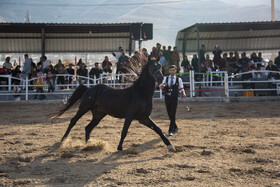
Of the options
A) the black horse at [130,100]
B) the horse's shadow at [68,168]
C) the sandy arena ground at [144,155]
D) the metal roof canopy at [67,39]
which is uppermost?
the metal roof canopy at [67,39]

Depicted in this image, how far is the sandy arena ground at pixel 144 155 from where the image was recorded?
4.55 m

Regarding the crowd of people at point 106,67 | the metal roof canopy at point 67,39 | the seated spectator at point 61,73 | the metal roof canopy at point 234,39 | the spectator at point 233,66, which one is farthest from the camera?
the metal roof canopy at point 234,39

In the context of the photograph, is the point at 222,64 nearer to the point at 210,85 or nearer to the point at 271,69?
the point at 210,85

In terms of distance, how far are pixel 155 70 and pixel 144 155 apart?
5.12 feet

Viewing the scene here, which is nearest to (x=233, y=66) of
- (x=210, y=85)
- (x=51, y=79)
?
(x=210, y=85)

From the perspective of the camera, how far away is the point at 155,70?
634 cm

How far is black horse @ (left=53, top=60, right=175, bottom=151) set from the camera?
6.32 metres

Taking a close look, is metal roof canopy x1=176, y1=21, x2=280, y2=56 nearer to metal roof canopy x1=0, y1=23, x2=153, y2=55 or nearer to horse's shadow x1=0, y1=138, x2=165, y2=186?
metal roof canopy x1=0, y1=23, x2=153, y2=55

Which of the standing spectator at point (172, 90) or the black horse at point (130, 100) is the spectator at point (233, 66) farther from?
the black horse at point (130, 100)

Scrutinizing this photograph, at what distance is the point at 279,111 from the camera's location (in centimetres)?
1220

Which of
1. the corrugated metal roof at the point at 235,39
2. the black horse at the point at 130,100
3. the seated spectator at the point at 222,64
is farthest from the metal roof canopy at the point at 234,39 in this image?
the black horse at the point at 130,100

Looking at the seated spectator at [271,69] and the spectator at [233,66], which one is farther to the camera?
the spectator at [233,66]

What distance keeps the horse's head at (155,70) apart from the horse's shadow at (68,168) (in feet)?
4.48

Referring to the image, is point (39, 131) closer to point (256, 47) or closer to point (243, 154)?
point (243, 154)
